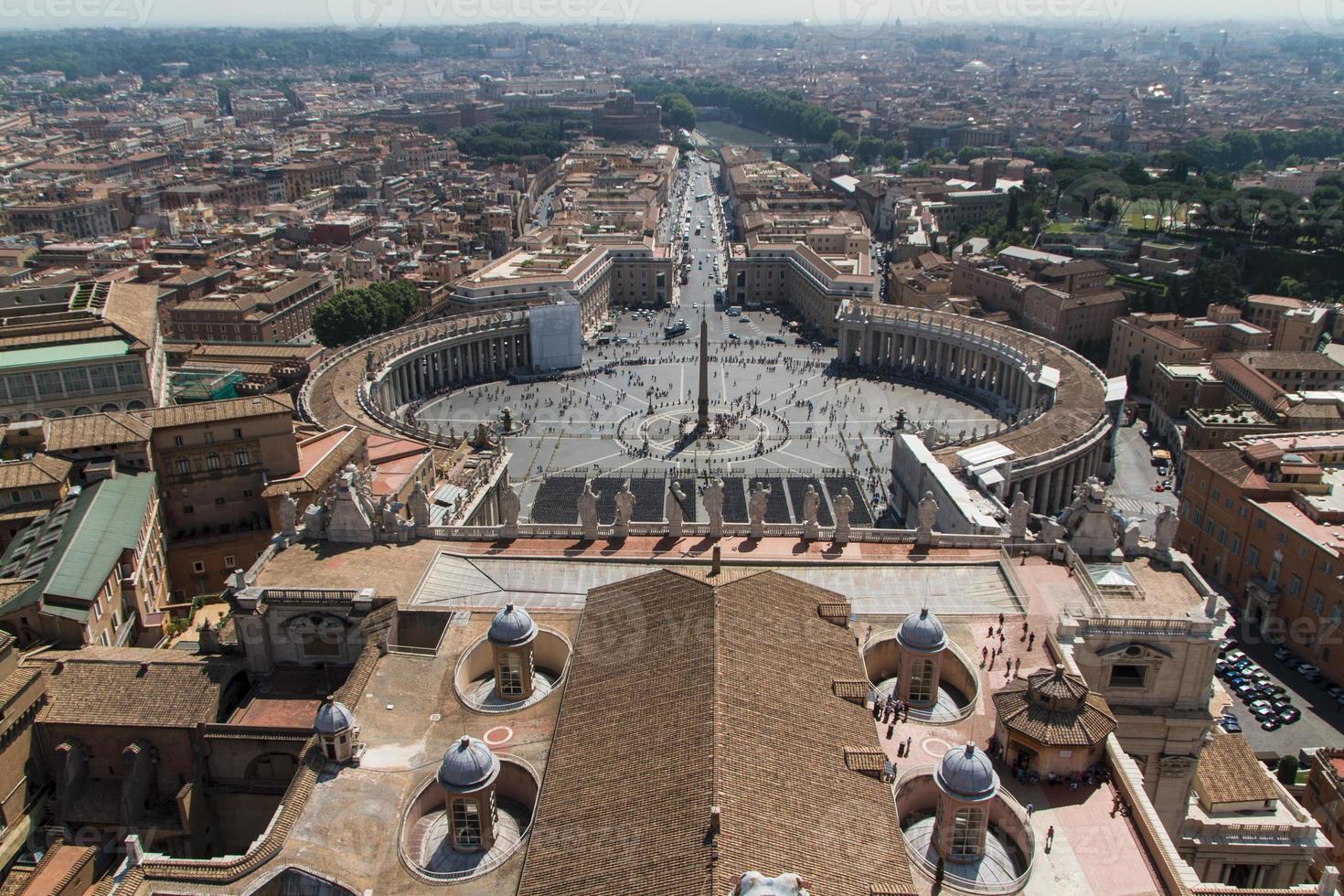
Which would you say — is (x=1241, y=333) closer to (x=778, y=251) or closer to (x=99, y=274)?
(x=778, y=251)

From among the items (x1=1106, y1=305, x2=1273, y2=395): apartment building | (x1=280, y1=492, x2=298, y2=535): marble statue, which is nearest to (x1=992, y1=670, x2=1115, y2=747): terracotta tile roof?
(x1=280, y1=492, x2=298, y2=535): marble statue

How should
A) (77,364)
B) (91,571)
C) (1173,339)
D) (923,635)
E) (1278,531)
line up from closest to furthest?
(923,635), (91,571), (1278,531), (77,364), (1173,339)

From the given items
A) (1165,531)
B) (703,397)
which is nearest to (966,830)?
(1165,531)

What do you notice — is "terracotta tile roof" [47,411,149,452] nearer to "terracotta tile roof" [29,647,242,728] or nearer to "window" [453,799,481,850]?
"terracotta tile roof" [29,647,242,728]

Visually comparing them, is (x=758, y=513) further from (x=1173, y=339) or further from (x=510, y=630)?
(x=1173, y=339)

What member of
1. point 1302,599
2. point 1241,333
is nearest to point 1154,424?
point 1241,333

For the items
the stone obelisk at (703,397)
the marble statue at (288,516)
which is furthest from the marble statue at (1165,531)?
the stone obelisk at (703,397)
